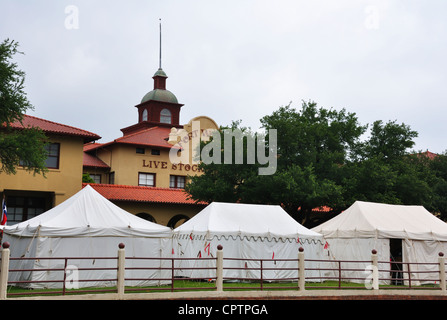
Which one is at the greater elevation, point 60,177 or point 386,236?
point 60,177

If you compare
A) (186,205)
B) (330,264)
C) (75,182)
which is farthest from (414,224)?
(75,182)

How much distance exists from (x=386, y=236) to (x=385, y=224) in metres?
0.73

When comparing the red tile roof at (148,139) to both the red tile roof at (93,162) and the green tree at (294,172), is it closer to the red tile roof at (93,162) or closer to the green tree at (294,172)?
the red tile roof at (93,162)

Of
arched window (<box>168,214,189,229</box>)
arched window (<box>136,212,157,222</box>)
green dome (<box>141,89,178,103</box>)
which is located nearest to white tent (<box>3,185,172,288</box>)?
arched window (<box>136,212,157,222</box>)

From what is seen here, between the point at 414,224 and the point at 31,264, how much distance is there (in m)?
16.1

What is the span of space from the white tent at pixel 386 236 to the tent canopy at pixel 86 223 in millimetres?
8696

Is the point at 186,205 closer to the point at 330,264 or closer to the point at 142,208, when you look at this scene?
the point at 142,208

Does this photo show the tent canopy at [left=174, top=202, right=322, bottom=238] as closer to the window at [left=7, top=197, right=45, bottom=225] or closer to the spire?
the window at [left=7, top=197, right=45, bottom=225]

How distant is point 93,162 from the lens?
4119cm

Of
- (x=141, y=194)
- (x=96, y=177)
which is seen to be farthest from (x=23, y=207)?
(x=96, y=177)

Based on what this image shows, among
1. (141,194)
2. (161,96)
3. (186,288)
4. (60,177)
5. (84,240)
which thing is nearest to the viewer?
(186,288)

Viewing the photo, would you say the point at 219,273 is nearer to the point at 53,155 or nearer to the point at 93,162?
the point at 53,155

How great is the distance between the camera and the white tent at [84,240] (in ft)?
60.1

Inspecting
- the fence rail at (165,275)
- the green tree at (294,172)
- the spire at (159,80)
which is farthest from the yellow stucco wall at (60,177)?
the spire at (159,80)
